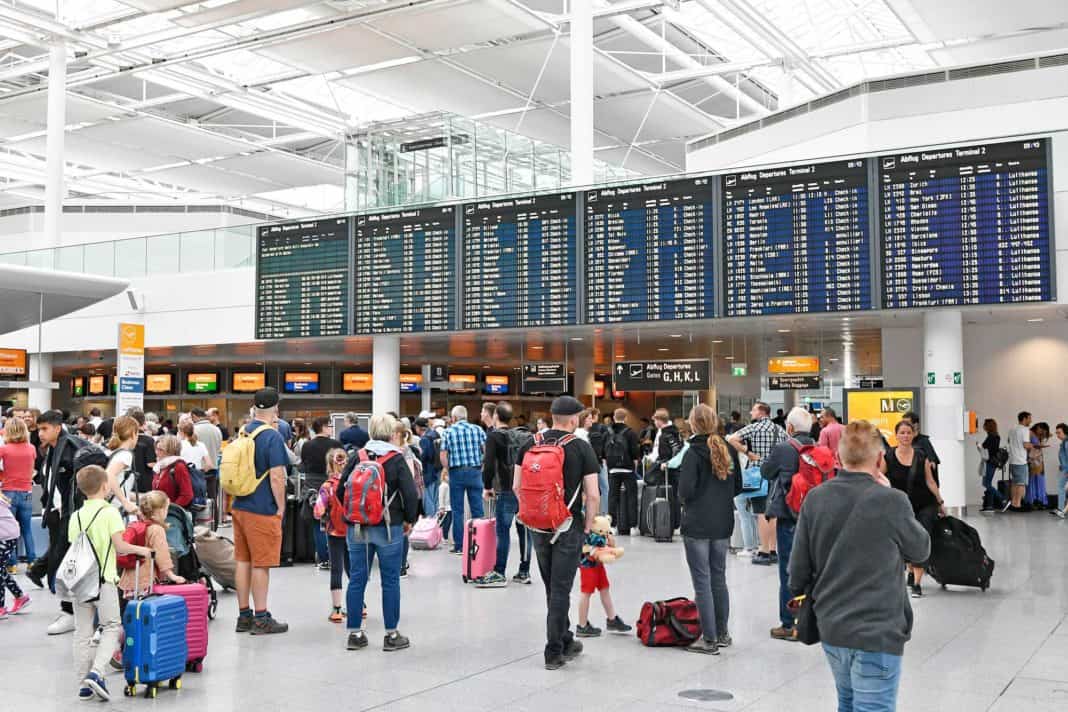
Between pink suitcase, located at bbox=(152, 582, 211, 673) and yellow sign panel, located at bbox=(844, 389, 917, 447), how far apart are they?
9910mm

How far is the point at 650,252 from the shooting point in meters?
14.4

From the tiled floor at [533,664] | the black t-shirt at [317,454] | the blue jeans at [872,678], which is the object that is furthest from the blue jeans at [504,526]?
the blue jeans at [872,678]

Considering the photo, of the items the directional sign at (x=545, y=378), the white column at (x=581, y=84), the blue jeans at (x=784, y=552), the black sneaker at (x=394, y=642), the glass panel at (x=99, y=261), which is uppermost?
the white column at (x=581, y=84)

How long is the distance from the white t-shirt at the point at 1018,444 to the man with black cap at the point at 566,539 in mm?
11067

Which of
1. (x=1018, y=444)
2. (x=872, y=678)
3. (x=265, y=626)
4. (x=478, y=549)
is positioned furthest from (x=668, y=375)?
(x=872, y=678)

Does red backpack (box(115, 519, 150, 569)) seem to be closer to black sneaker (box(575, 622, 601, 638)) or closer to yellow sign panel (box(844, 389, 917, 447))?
black sneaker (box(575, 622, 601, 638))

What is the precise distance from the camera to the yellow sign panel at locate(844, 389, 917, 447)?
13898 millimetres

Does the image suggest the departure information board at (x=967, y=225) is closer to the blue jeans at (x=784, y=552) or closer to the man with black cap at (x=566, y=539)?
the blue jeans at (x=784, y=552)

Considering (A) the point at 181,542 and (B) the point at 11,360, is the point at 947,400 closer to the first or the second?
(A) the point at 181,542

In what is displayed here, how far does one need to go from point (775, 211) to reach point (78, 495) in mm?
9134

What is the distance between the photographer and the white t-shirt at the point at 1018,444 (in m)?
15.2

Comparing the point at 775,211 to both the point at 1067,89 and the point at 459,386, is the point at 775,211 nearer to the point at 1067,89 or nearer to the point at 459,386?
the point at 1067,89

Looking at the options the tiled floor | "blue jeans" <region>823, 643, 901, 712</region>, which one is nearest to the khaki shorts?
the tiled floor

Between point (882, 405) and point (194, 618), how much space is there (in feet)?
34.2
